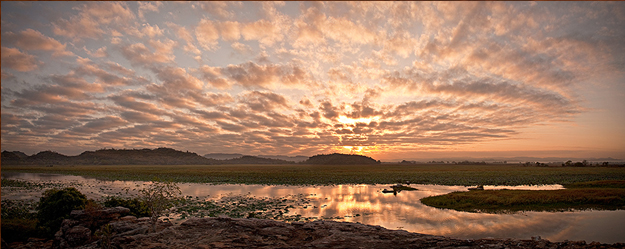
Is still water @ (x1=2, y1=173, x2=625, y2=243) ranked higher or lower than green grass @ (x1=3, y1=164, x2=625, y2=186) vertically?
lower

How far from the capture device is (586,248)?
1404 cm

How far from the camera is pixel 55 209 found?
61.7 feet

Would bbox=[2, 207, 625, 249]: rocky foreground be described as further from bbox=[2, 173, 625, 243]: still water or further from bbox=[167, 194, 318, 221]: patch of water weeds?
Result: bbox=[167, 194, 318, 221]: patch of water weeds

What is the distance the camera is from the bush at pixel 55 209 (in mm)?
18672

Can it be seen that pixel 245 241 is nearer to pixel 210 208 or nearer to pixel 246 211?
pixel 246 211

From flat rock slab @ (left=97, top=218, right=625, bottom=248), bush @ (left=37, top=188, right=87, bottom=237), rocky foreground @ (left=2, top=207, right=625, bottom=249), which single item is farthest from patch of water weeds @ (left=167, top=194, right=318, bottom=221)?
bush @ (left=37, top=188, right=87, bottom=237)

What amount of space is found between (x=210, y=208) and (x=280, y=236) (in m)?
15.4

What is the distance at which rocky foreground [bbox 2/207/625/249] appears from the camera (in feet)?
48.7

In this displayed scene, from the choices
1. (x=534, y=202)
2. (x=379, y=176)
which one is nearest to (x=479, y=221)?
(x=534, y=202)

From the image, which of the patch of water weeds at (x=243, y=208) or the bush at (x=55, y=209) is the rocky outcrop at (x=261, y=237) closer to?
the bush at (x=55, y=209)

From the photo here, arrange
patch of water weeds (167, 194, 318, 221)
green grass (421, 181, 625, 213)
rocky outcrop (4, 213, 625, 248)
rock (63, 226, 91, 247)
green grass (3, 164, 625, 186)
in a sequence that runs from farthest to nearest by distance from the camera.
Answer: green grass (3, 164, 625, 186)
green grass (421, 181, 625, 213)
patch of water weeds (167, 194, 318, 221)
rock (63, 226, 91, 247)
rocky outcrop (4, 213, 625, 248)

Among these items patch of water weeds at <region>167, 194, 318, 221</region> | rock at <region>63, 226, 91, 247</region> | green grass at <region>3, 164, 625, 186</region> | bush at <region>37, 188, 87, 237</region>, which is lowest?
patch of water weeds at <region>167, 194, 318, 221</region>

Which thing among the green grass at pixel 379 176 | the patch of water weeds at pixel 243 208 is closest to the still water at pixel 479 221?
the patch of water weeds at pixel 243 208

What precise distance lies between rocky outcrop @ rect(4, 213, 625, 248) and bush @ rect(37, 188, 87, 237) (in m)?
2.61
